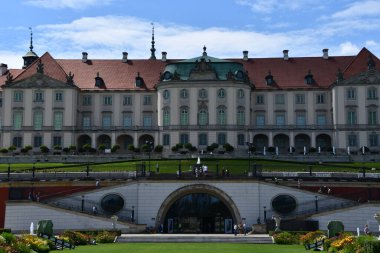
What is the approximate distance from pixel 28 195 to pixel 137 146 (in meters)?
32.2

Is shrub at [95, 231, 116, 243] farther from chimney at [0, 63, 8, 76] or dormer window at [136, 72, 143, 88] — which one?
chimney at [0, 63, 8, 76]

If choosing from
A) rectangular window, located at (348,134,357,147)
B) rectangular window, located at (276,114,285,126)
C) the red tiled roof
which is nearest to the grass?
rectangular window, located at (348,134,357,147)

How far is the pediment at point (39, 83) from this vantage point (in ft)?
289

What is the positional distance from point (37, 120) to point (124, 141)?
11404 mm

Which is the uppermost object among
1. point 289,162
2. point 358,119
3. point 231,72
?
point 231,72

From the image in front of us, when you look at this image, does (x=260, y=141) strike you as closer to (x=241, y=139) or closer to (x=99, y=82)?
(x=241, y=139)

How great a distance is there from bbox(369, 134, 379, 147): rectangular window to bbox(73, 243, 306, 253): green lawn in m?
44.2

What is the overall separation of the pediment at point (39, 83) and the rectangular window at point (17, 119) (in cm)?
356

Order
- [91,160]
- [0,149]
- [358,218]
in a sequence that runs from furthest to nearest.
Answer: [0,149] → [91,160] → [358,218]

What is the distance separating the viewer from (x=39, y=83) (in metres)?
88.2

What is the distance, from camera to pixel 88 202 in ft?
188

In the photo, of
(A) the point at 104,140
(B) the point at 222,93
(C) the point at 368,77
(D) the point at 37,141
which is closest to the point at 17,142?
(D) the point at 37,141

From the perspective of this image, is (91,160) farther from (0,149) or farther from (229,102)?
(229,102)

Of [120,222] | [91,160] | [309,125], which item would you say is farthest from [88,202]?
[309,125]
